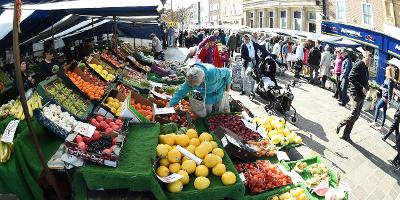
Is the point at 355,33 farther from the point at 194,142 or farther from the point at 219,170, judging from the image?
the point at 219,170

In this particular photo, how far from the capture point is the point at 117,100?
5.83 m

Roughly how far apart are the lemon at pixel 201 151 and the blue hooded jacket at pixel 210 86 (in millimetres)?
1232

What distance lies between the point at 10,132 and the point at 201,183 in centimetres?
208

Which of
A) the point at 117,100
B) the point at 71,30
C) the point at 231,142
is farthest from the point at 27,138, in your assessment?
the point at 71,30

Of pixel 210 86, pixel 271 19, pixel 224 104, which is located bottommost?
pixel 224 104

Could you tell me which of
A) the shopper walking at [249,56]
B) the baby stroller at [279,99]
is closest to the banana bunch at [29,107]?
the baby stroller at [279,99]

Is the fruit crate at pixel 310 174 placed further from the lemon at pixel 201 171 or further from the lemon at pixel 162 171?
the lemon at pixel 162 171

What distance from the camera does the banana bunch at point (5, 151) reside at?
3705 millimetres

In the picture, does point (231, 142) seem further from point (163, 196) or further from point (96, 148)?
point (96, 148)

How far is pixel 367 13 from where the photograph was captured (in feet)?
71.4

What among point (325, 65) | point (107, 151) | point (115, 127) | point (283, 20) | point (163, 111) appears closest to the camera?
point (107, 151)

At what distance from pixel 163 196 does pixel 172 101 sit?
7.12 ft

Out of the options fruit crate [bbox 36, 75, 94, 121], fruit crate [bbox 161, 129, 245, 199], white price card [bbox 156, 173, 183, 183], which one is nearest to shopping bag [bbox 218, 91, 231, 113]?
fruit crate [bbox 36, 75, 94, 121]

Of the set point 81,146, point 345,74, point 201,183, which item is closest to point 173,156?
point 201,183
